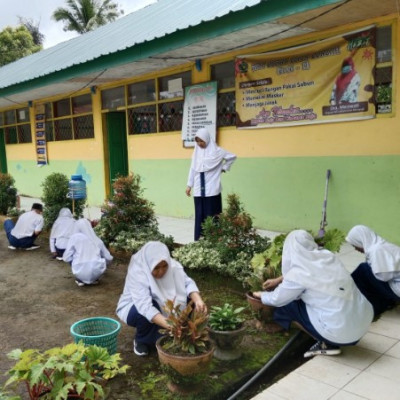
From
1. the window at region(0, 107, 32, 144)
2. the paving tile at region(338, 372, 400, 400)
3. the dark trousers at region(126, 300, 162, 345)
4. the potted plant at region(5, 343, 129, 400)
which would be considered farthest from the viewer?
the window at region(0, 107, 32, 144)

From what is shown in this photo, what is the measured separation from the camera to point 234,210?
4832 millimetres

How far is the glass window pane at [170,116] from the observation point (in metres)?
8.36

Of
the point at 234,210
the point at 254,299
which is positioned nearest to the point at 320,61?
the point at 234,210

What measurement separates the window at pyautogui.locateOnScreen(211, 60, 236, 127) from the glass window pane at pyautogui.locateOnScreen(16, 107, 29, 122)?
786cm

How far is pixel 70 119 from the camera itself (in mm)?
11430

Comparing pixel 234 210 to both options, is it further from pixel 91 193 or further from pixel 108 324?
pixel 91 193

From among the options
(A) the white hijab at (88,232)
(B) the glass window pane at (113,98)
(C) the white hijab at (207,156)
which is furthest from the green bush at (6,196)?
(C) the white hijab at (207,156)

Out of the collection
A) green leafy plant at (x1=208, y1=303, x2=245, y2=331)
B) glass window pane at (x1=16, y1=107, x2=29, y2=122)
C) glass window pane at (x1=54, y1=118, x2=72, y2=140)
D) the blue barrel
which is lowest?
green leafy plant at (x1=208, y1=303, x2=245, y2=331)

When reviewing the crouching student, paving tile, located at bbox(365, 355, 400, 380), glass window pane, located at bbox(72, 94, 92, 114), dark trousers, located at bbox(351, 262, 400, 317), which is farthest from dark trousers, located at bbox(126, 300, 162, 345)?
glass window pane, located at bbox(72, 94, 92, 114)

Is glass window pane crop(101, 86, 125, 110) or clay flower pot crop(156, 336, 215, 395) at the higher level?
glass window pane crop(101, 86, 125, 110)

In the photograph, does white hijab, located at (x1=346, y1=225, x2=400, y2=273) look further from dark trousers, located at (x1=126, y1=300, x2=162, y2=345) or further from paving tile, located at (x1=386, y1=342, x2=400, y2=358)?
dark trousers, located at (x1=126, y1=300, x2=162, y2=345)

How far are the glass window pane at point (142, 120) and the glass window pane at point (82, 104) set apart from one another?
1.78 metres

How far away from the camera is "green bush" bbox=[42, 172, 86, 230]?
738 cm

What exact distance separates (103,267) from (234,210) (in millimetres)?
1698
